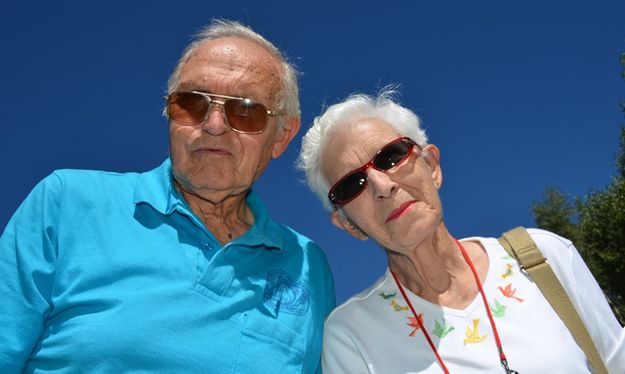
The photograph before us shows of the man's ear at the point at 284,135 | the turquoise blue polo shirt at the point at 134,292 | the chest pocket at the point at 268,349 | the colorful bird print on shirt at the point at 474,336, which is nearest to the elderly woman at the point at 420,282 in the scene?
the colorful bird print on shirt at the point at 474,336

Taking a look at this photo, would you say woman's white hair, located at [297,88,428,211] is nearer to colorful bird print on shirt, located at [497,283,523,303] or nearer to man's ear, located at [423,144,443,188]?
man's ear, located at [423,144,443,188]

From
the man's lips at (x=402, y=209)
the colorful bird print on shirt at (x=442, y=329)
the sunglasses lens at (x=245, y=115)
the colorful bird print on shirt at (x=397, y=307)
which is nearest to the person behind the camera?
the colorful bird print on shirt at (x=442, y=329)

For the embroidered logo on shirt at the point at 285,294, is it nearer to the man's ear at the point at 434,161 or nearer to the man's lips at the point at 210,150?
the man's lips at the point at 210,150

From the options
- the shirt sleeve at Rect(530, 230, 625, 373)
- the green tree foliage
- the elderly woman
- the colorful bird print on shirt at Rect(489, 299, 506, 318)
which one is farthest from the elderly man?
the green tree foliage

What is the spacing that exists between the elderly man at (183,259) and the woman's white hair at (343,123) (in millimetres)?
300

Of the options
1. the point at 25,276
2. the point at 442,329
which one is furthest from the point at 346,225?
the point at 25,276

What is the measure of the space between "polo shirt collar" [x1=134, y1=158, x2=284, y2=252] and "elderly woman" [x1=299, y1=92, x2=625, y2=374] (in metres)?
0.53

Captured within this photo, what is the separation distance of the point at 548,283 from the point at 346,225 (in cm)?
156

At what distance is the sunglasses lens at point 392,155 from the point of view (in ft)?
13.2

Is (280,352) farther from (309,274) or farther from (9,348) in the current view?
(9,348)

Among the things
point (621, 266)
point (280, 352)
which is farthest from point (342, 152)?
point (621, 266)

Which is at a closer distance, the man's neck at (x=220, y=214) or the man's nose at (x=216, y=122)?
the man's nose at (x=216, y=122)

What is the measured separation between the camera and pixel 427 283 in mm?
3914

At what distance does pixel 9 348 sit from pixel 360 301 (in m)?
2.13
